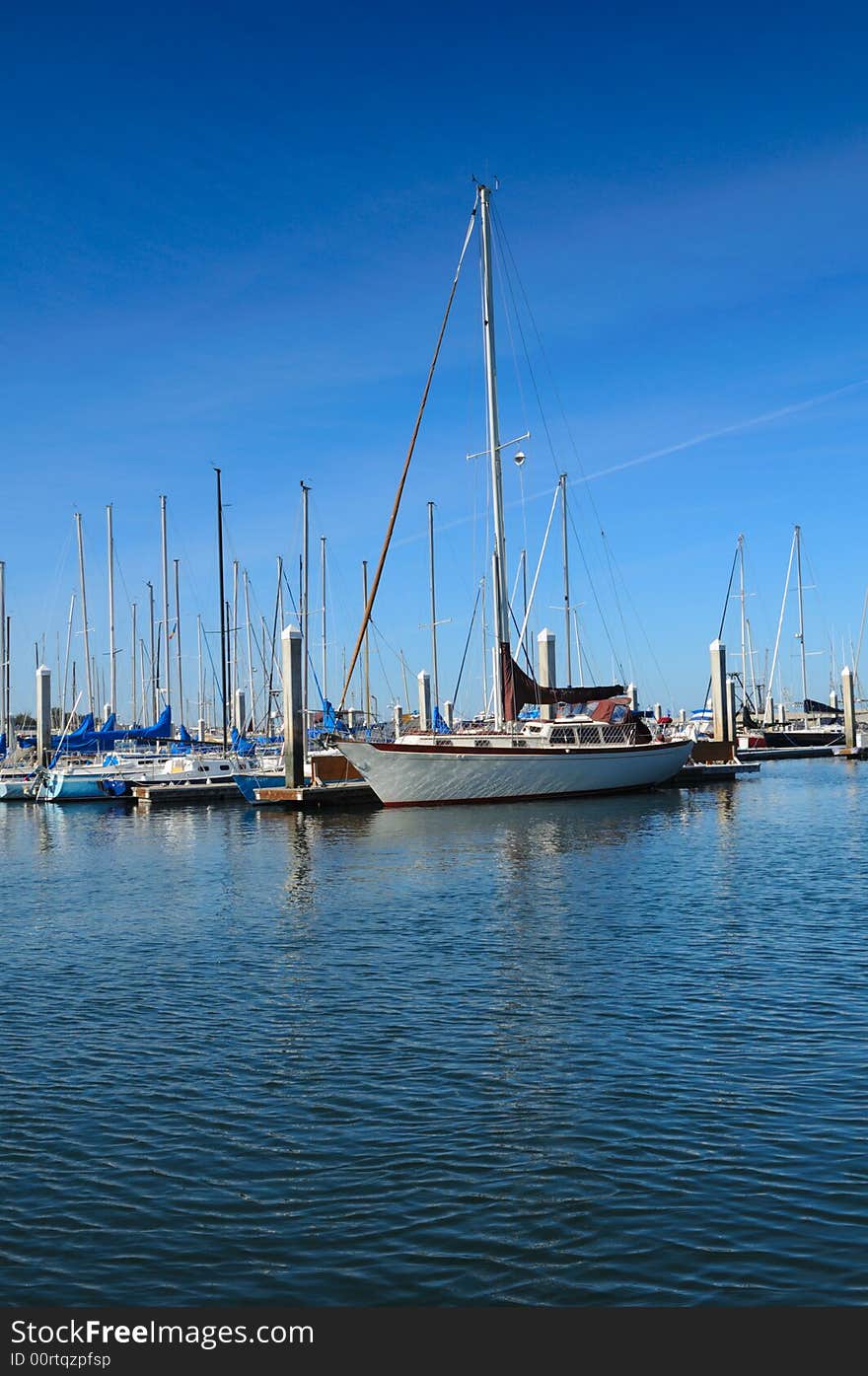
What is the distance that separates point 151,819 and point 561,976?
37.2 metres

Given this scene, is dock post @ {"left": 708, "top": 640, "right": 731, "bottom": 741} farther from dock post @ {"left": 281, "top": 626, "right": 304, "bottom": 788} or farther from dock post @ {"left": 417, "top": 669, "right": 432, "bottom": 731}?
dock post @ {"left": 281, "top": 626, "right": 304, "bottom": 788}

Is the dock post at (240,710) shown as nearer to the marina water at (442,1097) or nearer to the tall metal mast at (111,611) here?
the tall metal mast at (111,611)

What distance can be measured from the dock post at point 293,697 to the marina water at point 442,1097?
26576 mm

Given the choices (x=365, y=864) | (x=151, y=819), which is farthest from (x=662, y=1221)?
(x=151, y=819)

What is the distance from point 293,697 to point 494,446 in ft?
45.8

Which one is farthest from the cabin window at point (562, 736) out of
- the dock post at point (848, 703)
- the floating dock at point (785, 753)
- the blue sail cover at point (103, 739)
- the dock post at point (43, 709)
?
the dock post at point (848, 703)

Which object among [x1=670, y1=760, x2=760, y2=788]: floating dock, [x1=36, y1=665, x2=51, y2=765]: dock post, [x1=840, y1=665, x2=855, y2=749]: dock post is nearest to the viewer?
[x1=670, y1=760, x2=760, y2=788]: floating dock

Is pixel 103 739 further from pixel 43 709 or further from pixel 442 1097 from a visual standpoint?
pixel 442 1097

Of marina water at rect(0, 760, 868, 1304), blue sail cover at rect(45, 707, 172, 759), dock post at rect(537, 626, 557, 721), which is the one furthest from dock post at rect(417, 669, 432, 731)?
marina water at rect(0, 760, 868, 1304)

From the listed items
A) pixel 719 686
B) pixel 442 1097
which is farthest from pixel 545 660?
pixel 442 1097

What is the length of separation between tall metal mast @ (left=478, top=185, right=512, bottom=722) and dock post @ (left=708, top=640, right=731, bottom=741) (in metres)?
28.2

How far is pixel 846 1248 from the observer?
823cm

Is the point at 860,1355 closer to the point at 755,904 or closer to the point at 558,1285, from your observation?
the point at 558,1285

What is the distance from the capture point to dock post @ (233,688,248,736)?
81375 millimetres
